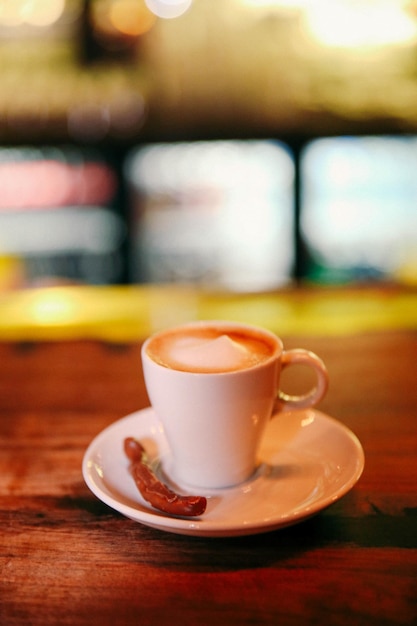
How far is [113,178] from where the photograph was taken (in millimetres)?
3258

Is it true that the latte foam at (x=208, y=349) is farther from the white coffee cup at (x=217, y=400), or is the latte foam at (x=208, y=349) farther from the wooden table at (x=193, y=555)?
the wooden table at (x=193, y=555)

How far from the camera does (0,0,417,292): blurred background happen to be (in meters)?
3.17

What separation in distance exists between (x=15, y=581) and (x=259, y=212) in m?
2.87

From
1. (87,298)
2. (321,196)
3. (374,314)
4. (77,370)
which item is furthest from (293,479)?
(321,196)

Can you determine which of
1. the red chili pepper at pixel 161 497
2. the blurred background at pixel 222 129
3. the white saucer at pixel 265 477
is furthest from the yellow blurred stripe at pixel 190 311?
the blurred background at pixel 222 129

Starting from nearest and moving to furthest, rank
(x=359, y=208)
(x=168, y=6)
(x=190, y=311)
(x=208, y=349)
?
(x=208, y=349) → (x=190, y=311) → (x=168, y=6) → (x=359, y=208)

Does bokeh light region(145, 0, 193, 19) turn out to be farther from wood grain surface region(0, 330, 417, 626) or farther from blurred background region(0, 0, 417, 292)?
wood grain surface region(0, 330, 417, 626)

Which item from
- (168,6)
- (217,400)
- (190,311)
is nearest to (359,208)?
(168,6)

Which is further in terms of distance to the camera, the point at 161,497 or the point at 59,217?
the point at 59,217

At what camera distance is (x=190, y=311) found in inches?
71.2

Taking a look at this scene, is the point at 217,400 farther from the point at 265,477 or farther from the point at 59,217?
the point at 59,217

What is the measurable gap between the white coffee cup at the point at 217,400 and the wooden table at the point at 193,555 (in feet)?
0.31

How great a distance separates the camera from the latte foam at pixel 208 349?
0.67 metres

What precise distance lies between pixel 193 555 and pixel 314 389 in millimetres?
237
